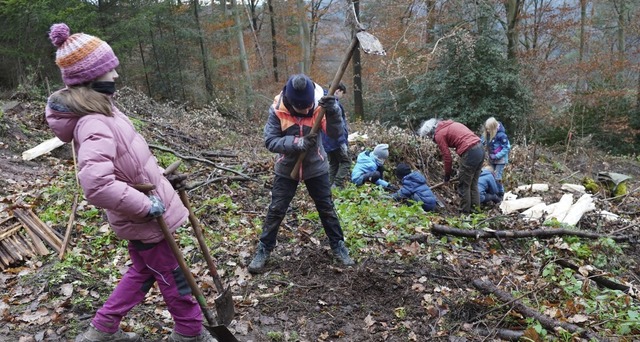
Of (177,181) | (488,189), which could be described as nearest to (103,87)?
(177,181)

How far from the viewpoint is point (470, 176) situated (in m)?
7.30

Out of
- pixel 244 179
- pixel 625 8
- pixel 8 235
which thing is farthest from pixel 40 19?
pixel 625 8

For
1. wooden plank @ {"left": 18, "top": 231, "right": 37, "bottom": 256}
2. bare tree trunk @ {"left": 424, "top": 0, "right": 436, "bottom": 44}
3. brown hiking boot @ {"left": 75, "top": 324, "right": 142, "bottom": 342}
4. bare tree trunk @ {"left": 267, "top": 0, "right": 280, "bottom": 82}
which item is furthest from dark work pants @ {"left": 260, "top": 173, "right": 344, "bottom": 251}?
bare tree trunk @ {"left": 267, "top": 0, "right": 280, "bottom": 82}

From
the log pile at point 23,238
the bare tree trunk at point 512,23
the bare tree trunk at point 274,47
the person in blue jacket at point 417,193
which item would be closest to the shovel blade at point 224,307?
the log pile at point 23,238

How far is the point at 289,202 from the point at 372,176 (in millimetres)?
3860

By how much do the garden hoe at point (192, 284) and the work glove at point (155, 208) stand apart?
6cm

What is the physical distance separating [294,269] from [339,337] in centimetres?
106

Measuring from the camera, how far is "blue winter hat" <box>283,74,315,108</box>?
389 cm

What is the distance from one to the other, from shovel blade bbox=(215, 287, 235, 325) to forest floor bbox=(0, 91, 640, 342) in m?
0.29

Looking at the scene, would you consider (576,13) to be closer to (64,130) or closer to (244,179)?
(244,179)

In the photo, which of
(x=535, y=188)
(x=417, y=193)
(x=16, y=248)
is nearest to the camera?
(x=16, y=248)

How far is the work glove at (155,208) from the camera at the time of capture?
2.67 meters

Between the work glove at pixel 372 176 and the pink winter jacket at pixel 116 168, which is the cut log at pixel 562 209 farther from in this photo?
the pink winter jacket at pixel 116 168

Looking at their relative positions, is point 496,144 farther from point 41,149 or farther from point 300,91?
point 41,149
